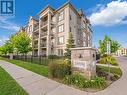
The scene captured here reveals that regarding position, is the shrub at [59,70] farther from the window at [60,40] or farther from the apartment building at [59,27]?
the window at [60,40]

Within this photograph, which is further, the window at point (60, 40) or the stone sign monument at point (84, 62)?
the window at point (60, 40)

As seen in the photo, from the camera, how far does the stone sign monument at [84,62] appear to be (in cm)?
751

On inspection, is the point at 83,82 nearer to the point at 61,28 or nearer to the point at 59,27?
the point at 61,28

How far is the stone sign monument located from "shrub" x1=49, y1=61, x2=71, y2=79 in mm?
495

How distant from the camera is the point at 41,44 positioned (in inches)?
1406

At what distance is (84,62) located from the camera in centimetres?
772

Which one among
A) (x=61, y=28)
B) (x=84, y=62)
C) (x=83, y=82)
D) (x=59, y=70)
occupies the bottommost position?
(x=83, y=82)

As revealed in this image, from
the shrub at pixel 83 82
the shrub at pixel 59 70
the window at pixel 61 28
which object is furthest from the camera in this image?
the window at pixel 61 28

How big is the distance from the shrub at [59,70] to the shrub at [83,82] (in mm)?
886

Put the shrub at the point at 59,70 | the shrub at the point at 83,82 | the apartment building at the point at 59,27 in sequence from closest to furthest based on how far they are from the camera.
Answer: the shrub at the point at 83,82, the shrub at the point at 59,70, the apartment building at the point at 59,27

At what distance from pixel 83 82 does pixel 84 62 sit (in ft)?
4.00

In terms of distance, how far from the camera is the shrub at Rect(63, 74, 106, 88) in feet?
22.4

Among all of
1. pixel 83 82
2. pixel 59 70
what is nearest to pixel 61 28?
pixel 59 70

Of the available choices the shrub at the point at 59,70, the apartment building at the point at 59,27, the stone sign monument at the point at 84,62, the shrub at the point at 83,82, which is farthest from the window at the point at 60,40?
the shrub at the point at 83,82
